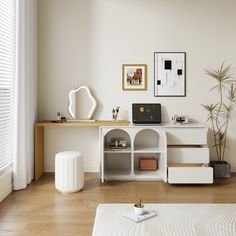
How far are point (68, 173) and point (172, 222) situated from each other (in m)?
1.40

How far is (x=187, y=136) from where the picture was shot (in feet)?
13.0

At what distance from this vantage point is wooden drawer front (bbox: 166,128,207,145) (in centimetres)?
397

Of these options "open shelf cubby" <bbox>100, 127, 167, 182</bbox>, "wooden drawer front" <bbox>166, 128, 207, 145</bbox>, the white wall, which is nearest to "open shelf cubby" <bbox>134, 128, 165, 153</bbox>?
"open shelf cubby" <bbox>100, 127, 167, 182</bbox>

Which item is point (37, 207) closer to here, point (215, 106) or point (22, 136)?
point (22, 136)

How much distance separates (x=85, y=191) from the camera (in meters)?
3.59

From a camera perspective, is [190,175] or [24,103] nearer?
[24,103]

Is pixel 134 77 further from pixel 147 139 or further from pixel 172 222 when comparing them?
pixel 172 222

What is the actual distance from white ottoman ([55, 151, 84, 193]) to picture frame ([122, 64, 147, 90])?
1384 millimetres

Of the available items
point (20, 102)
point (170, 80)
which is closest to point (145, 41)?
point (170, 80)

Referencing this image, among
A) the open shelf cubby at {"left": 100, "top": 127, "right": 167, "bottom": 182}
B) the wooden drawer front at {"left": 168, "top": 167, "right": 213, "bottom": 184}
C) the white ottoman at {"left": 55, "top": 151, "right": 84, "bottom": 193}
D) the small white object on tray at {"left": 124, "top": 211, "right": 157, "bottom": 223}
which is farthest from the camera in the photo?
the open shelf cubby at {"left": 100, "top": 127, "right": 167, "bottom": 182}

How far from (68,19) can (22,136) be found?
5.74 ft

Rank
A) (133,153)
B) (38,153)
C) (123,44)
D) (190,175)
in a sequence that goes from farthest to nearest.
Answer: (123,44)
(38,153)
(133,153)
(190,175)

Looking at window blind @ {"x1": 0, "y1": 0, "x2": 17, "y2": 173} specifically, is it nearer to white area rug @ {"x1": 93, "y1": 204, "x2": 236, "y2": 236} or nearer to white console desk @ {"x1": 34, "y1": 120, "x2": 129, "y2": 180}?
white console desk @ {"x1": 34, "y1": 120, "x2": 129, "y2": 180}

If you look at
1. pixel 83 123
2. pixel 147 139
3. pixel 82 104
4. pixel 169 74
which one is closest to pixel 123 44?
pixel 169 74
